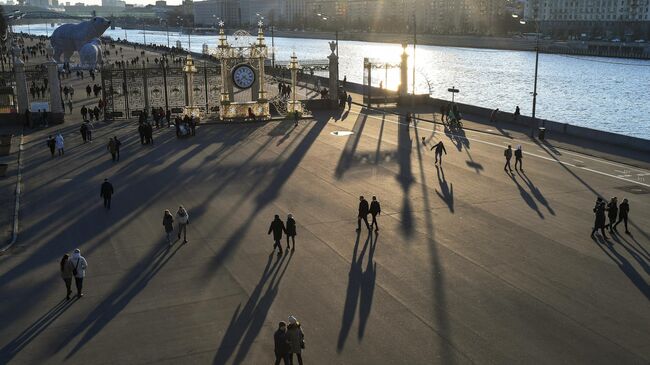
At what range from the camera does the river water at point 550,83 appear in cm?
6156

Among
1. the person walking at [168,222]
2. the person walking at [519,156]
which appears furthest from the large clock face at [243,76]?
the person walking at [168,222]

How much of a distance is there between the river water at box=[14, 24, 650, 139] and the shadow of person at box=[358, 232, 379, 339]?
116ft

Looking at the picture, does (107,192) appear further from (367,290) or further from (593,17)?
(593,17)

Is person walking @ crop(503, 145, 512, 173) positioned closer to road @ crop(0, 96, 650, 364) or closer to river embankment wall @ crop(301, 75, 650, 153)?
road @ crop(0, 96, 650, 364)

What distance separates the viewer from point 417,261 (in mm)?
15805

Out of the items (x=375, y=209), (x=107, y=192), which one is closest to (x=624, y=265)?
(x=375, y=209)

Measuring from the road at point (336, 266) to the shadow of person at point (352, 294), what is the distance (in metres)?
0.05

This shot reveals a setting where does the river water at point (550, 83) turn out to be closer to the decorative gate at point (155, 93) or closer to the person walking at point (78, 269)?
Result: the decorative gate at point (155, 93)

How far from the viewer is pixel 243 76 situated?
3944 centimetres

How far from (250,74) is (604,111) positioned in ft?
125

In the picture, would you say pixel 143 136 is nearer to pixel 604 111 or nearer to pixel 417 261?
pixel 417 261

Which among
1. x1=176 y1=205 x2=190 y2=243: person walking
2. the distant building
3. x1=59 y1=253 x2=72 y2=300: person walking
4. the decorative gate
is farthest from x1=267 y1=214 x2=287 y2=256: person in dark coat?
the distant building

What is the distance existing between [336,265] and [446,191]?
25.9 feet

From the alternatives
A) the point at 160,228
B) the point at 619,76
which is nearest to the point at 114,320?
the point at 160,228
